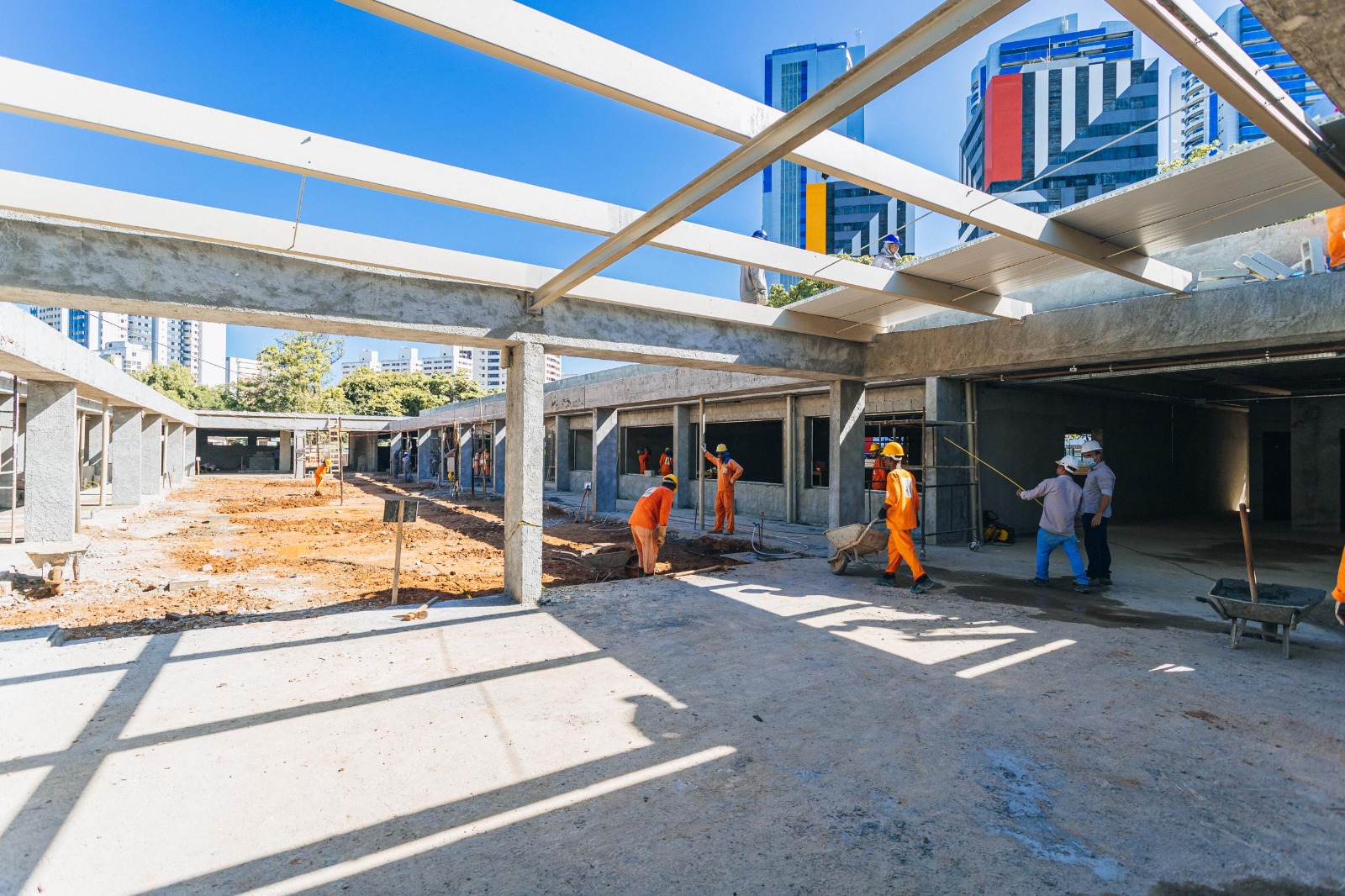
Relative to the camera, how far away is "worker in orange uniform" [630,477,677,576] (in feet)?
27.9

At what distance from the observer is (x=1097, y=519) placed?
7734 millimetres

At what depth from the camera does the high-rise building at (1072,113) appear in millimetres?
63844

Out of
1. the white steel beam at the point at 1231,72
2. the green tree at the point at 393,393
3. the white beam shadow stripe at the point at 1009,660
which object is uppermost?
the green tree at the point at 393,393

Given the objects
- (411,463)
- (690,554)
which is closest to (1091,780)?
(690,554)

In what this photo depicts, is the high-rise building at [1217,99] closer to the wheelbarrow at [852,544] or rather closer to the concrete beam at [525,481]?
the wheelbarrow at [852,544]

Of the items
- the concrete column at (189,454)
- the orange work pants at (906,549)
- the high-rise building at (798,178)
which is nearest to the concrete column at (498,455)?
the orange work pants at (906,549)

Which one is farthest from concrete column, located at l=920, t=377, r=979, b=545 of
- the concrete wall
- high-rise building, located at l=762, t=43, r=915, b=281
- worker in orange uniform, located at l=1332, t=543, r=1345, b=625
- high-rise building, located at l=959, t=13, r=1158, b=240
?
high-rise building, located at l=762, t=43, r=915, b=281

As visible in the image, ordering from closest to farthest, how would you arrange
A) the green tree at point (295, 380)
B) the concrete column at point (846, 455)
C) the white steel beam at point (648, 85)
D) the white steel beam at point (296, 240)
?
the white steel beam at point (648, 85) → the white steel beam at point (296, 240) → the concrete column at point (846, 455) → the green tree at point (295, 380)

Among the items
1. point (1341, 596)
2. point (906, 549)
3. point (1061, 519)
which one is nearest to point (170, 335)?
point (906, 549)

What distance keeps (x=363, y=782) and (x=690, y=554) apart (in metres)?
7.58

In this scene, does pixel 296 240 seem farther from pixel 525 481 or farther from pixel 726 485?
pixel 726 485

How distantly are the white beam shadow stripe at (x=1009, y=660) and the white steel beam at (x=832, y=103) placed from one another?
3.95 m

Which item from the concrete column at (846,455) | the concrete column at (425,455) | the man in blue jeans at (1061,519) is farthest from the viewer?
the concrete column at (425,455)

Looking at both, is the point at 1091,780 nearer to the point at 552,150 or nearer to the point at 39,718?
the point at 552,150
